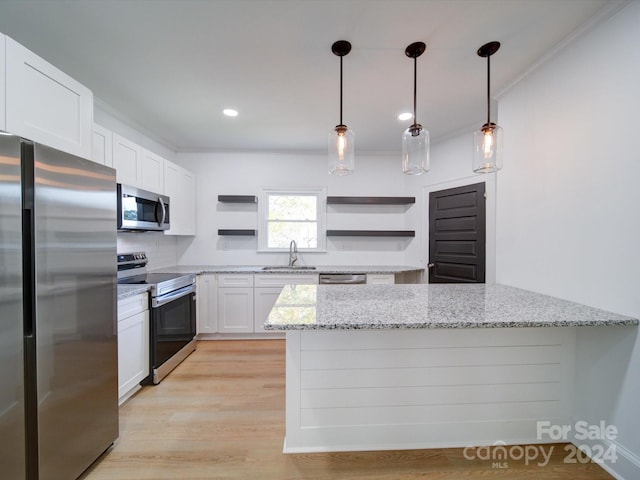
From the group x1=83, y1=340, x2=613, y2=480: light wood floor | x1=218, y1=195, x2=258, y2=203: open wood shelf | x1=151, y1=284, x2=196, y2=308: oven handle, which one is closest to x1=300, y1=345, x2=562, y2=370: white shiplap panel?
x1=83, y1=340, x2=613, y2=480: light wood floor

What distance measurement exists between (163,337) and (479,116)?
3.97m

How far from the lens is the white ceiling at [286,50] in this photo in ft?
4.78

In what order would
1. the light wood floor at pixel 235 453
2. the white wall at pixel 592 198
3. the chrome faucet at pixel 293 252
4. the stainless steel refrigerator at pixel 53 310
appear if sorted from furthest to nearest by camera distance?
the chrome faucet at pixel 293 252 → the light wood floor at pixel 235 453 → the white wall at pixel 592 198 → the stainless steel refrigerator at pixel 53 310

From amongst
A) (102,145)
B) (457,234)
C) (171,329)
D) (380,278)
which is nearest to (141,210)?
(102,145)

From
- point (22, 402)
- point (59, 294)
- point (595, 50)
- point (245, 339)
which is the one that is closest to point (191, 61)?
point (59, 294)

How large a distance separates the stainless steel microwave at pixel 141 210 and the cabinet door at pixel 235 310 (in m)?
1.12

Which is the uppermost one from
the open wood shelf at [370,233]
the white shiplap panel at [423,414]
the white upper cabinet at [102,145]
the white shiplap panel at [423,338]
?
the white upper cabinet at [102,145]

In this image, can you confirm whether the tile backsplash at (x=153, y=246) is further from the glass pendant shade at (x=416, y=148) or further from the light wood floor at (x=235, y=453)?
the glass pendant shade at (x=416, y=148)

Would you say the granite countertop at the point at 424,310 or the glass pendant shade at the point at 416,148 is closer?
the granite countertop at the point at 424,310

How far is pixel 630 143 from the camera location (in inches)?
53.9

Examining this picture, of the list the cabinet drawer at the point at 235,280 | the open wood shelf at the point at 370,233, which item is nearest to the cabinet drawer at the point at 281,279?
the cabinet drawer at the point at 235,280

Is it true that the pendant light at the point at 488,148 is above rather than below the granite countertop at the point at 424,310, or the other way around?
Result: above

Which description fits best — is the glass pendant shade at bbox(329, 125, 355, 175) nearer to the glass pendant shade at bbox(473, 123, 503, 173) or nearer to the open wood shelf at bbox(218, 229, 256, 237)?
the glass pendant shade at bbox(473, 123, 503, 173)

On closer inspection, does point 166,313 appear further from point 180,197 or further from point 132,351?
point 180,197
